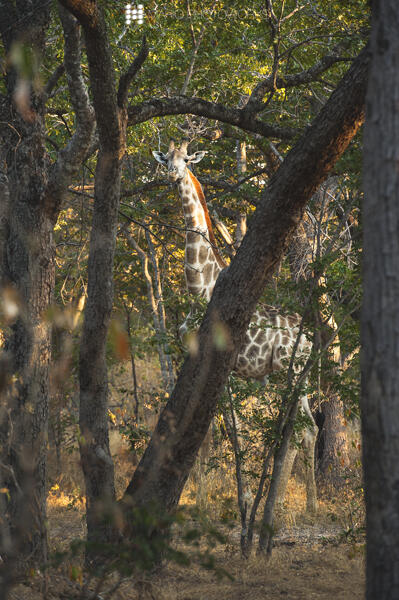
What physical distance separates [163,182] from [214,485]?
443cm

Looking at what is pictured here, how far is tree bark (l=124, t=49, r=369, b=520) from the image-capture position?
142 inches

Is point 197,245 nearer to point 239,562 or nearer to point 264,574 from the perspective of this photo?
point 239,562

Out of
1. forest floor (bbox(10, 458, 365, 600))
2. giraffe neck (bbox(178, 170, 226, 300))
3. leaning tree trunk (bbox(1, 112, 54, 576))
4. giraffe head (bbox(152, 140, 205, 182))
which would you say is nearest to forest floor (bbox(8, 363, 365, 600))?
forest floor (bbox(10, 458, 365, 600))

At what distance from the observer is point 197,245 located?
7801 millimetres

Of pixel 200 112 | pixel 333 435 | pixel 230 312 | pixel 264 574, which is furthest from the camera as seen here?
pixel 333 435

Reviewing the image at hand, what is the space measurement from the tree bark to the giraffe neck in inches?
151

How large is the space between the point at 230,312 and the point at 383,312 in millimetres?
1701

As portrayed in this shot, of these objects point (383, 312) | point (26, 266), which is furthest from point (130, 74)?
point (383, 312)

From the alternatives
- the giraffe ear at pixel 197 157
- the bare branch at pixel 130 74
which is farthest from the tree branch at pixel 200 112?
the giraffe ear at pixel 197 157

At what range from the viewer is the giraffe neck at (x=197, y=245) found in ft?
25.3

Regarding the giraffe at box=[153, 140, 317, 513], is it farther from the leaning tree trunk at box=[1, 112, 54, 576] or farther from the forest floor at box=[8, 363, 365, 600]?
the leaning tree trunk at box=[1, 112, 54, 576]

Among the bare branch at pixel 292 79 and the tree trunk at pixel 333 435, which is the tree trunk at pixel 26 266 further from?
the tree trunk at pixel 333 435

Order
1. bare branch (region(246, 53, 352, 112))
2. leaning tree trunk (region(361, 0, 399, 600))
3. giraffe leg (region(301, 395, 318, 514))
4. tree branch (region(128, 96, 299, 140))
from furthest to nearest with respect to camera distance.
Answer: giraffe leg (region(301, 395, 318, 514)), bare branch (region(246, 53, 352, 112)), tree branch (region(128, 96, 299, 140)), leaning tree trunk (region(361, 0, 399, 600))

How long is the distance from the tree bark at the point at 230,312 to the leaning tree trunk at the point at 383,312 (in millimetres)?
1343
